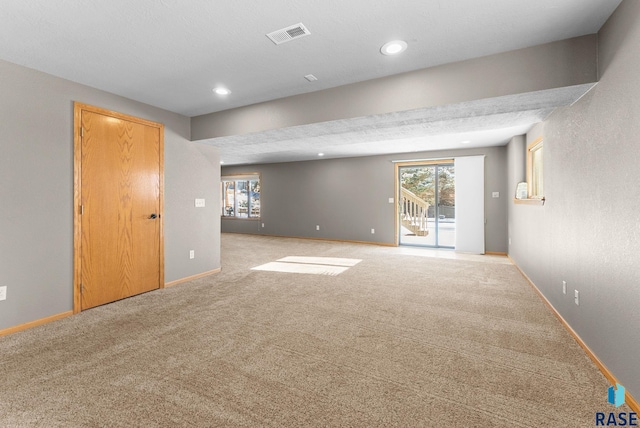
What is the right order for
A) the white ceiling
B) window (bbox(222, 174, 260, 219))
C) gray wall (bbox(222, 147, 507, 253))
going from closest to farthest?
the white ceiling → gray wall (bbox(222, 147, 507, 253)) → window (bbox(222, 174, 260, 219))

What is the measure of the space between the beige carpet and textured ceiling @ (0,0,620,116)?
2.37 meters

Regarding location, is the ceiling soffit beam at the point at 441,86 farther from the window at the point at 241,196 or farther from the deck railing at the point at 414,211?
the window at the point at 241,196

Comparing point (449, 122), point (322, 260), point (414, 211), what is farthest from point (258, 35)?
point (414, 211)

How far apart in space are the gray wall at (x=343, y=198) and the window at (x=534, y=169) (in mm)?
1912

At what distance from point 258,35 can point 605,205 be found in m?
2.67

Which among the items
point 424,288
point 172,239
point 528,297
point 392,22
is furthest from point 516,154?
point 172,239

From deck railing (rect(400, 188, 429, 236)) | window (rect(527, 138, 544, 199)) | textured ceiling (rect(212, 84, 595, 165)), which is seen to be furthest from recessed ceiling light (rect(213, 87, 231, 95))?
deck railing (rect(400, 188, 429, 236))

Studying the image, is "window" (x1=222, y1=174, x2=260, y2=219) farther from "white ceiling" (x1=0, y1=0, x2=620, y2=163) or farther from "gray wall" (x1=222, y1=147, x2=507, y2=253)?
"white ceiling" (x1=0, y1=0, x2=620, y2=163)

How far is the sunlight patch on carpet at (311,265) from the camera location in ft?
15.8

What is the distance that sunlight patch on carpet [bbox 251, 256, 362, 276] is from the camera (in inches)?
189

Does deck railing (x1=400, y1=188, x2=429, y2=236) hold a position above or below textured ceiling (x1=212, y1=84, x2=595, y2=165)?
below

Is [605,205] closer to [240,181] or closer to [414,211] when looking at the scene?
[414,211]

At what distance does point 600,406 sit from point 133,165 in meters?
4.59

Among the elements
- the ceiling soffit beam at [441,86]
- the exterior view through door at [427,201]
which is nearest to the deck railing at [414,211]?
the exterior view through door at [427,201]
